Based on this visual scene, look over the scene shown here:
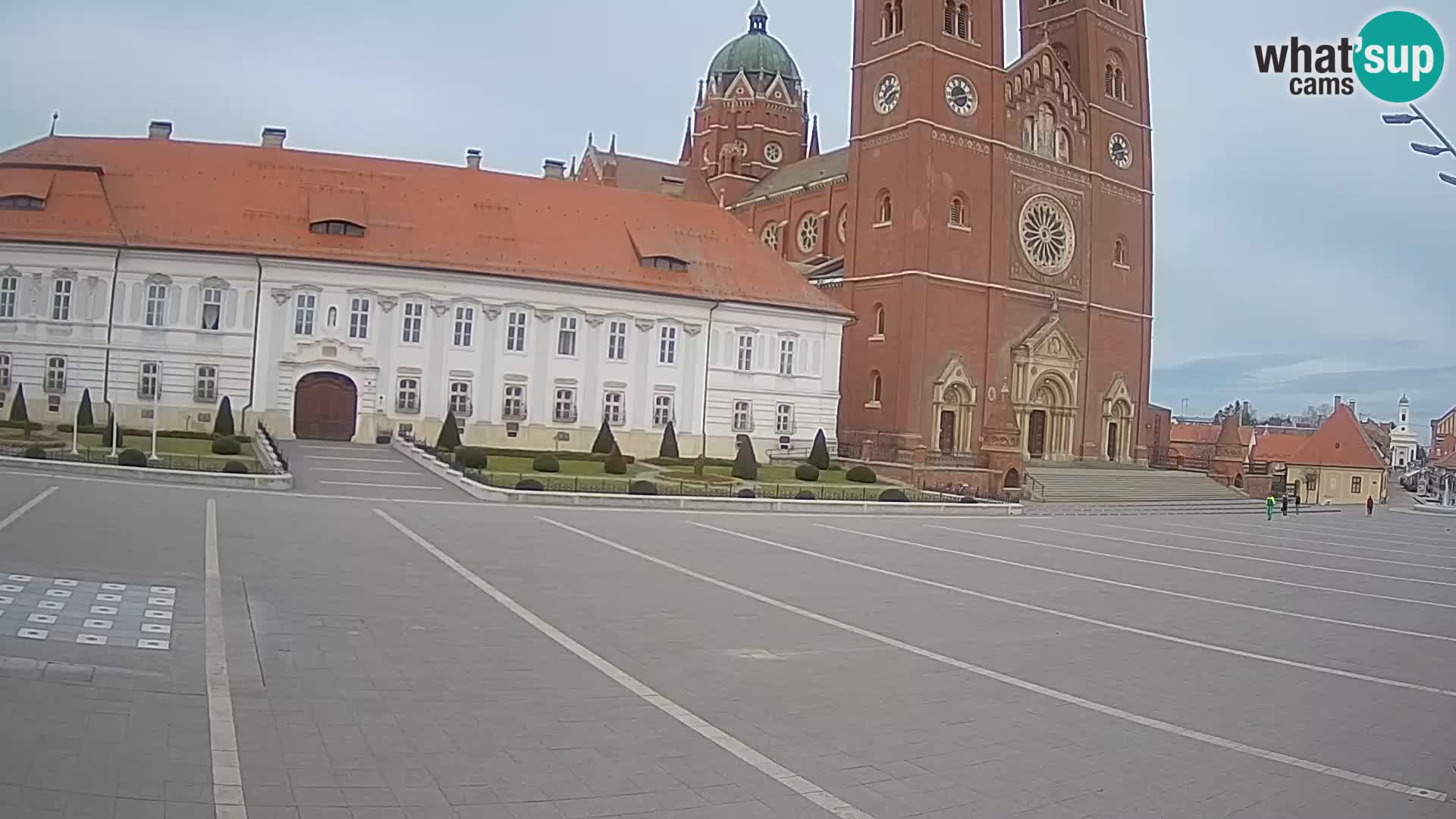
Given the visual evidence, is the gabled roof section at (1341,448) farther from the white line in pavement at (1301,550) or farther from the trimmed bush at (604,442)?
the trimmed bush at (604,442)

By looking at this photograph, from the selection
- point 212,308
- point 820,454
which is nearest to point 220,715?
point 820,454

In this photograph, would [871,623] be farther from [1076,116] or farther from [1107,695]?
[1076,116]

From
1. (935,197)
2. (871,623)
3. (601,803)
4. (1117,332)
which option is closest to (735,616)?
A: (871,623)

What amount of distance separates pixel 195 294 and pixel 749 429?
873 inches

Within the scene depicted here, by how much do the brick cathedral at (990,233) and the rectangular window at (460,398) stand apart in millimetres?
17409

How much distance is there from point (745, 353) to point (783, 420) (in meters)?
3.38

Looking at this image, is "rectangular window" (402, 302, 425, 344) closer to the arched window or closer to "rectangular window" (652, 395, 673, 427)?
"rectangular window" (652, 395, 673, 427)

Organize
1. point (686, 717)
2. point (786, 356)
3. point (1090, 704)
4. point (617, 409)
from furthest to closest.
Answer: point (786, 356) < point (617, 409) < point (1090, 704) < point (686, 717)

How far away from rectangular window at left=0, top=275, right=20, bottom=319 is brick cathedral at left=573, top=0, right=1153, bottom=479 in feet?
111

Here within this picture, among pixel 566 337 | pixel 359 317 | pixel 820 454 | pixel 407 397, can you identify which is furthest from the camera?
pixel 566 337

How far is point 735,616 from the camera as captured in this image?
14148 millimetres

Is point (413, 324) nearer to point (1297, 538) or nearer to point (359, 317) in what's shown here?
point (359, 317)

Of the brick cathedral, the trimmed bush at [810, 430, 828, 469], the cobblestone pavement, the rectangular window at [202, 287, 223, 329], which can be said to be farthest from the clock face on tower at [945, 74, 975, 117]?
the cobblestone pavement

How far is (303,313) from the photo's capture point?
4319cm
